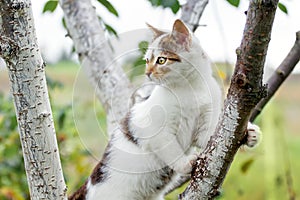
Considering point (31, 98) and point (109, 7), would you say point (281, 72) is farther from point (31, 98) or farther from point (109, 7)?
point (31, 98)

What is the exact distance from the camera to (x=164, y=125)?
48.0 inches

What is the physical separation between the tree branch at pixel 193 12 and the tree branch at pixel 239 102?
656mm

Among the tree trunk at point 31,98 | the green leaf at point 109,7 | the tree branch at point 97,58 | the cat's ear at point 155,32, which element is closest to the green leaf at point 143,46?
the cat's ear at point 155,32

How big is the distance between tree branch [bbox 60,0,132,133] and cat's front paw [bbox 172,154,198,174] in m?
0.39

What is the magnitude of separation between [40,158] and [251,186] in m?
2.20

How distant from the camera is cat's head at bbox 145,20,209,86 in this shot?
1167mm

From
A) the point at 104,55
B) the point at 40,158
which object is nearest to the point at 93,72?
the point at 104,55

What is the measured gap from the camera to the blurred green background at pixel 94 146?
1.77 m

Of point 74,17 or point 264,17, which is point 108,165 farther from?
point 264,17

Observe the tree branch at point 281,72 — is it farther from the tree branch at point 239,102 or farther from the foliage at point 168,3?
the tree branch at point 239,102

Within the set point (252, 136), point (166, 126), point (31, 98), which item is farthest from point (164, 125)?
point (31, 98)

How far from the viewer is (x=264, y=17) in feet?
2.49

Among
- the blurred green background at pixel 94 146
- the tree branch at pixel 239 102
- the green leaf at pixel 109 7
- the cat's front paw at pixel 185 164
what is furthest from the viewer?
the blurred green background at pixel 94 146

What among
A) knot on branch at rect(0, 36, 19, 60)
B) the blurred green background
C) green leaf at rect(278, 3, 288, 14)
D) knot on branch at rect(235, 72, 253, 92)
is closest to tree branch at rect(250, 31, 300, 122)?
green leaf at rect(278, 3, 288, 14)
